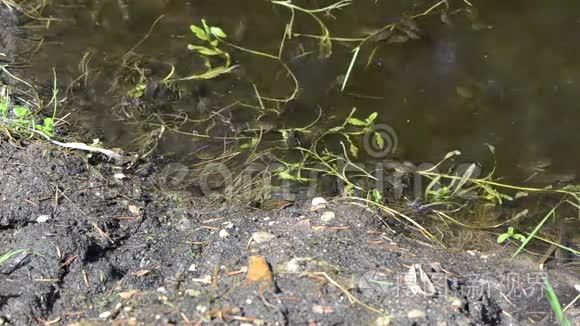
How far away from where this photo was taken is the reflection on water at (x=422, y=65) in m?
3.18

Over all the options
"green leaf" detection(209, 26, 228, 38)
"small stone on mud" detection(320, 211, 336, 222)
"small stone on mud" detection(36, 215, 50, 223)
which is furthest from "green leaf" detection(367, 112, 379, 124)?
"small stone on mud" detection(36, 215, 50, 223)

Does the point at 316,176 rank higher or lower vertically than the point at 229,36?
lower

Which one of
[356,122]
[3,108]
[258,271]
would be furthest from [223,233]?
[3,108]

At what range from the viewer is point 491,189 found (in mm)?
2934

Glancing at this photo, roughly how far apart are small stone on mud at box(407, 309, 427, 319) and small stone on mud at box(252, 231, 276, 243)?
1.90ft

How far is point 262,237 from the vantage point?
2309mm

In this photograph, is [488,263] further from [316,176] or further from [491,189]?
[316,176]

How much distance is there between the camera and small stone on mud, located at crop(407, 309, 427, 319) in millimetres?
1984

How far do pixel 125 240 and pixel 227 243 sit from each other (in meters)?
0.40

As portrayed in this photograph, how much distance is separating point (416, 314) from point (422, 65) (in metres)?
1.82

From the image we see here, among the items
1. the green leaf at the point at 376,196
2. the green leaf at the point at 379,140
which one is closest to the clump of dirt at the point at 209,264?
the green leaf at the point at 376,196

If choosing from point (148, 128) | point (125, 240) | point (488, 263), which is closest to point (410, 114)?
point (488, 263)

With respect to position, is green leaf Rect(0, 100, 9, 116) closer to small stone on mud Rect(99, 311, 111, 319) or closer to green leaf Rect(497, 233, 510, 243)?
small stone on mud Rect(99, 311, 111, 319)

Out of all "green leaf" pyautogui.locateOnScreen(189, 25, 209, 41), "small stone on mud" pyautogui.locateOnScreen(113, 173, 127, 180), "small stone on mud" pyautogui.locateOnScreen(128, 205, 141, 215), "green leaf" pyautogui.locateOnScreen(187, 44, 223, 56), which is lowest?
"small stone on mud" pyautogui.locateOnScreen(128, 205, 141, 215)
